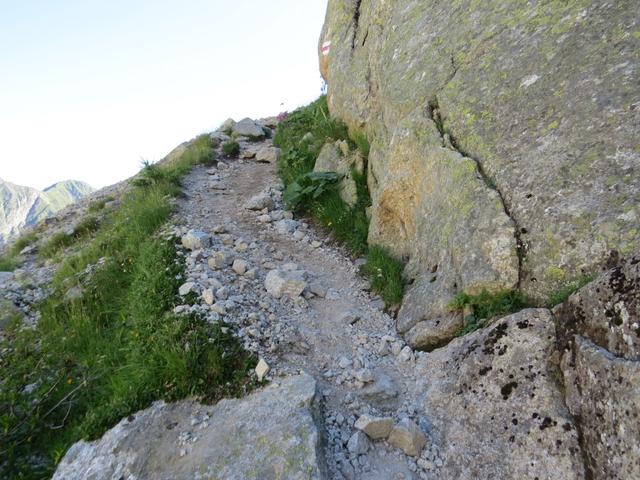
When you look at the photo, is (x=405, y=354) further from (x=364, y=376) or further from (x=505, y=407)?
(x=505, y=407)

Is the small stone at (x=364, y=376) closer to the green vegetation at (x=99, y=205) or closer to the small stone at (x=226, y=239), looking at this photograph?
the small stone at (x=226, y=239)

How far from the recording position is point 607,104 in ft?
14.9

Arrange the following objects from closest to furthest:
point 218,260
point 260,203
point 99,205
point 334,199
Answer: point 218,260 < point 334,199 < point 260,203 < point 99,205

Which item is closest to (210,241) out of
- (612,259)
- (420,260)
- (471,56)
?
(420,260)

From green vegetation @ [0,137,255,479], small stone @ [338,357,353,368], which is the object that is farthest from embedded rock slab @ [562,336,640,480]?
green vegetation @ [0,137,255,479]

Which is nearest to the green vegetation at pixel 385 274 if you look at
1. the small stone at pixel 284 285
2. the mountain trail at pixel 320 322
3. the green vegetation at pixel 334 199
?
the green vegetation at pixel 334 199

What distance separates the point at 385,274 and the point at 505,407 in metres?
2.96

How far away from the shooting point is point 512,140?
17.2ft

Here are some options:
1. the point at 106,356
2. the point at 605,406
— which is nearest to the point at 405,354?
the point at 605,406

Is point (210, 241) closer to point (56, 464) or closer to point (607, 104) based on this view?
point (56, 464)

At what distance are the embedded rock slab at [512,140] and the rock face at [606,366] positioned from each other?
542 millimetres

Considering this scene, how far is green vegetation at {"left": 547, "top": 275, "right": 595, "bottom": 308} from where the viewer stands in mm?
4062

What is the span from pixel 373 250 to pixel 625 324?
415 cm

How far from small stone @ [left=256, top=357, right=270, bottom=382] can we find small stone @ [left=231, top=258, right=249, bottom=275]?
93.5 inches
